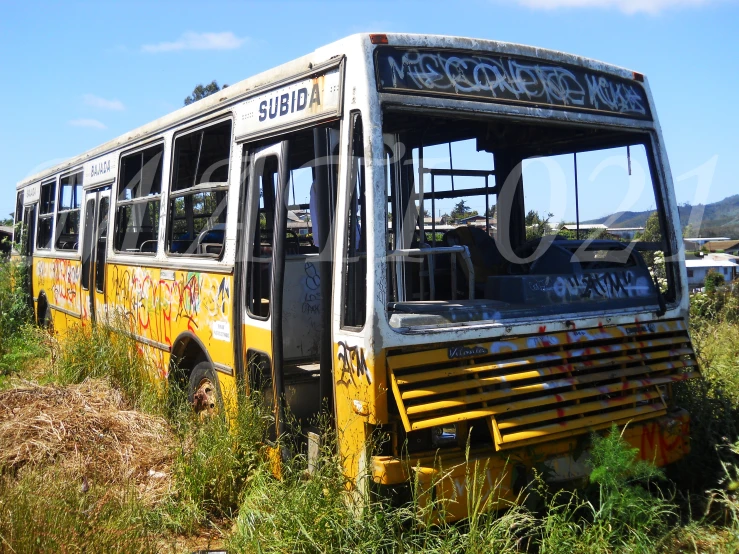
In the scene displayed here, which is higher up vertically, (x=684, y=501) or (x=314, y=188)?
(x=314, y=188)

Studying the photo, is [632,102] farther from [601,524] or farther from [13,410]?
[13,410]

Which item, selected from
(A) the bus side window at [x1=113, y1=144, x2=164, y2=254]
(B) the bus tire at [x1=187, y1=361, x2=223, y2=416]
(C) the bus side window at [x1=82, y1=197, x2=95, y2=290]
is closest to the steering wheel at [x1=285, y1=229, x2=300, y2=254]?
(B) the bus tire at [x1=187, y1=361, x2=223, y2=416]

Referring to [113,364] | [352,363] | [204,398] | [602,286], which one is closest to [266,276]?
[204,398]

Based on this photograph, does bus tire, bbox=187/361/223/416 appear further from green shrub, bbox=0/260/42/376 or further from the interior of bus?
green shrub, bbox=0/260/42/376

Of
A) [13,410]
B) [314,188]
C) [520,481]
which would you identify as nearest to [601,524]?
[520,481]

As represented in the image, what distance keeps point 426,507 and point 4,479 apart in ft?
8.47

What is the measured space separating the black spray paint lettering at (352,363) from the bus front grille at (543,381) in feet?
0.47

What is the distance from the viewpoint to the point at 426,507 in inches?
145

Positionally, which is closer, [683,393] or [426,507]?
[426,507]

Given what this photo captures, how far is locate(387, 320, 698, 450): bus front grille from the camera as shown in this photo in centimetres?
379

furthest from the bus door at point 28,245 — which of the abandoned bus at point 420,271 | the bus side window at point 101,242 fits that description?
the abandoned bus at point 420,271

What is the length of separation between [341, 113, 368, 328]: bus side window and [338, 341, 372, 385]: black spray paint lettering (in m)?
0.14

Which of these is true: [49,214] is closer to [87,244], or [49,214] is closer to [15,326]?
[15,326]

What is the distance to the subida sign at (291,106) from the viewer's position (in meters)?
4.22
